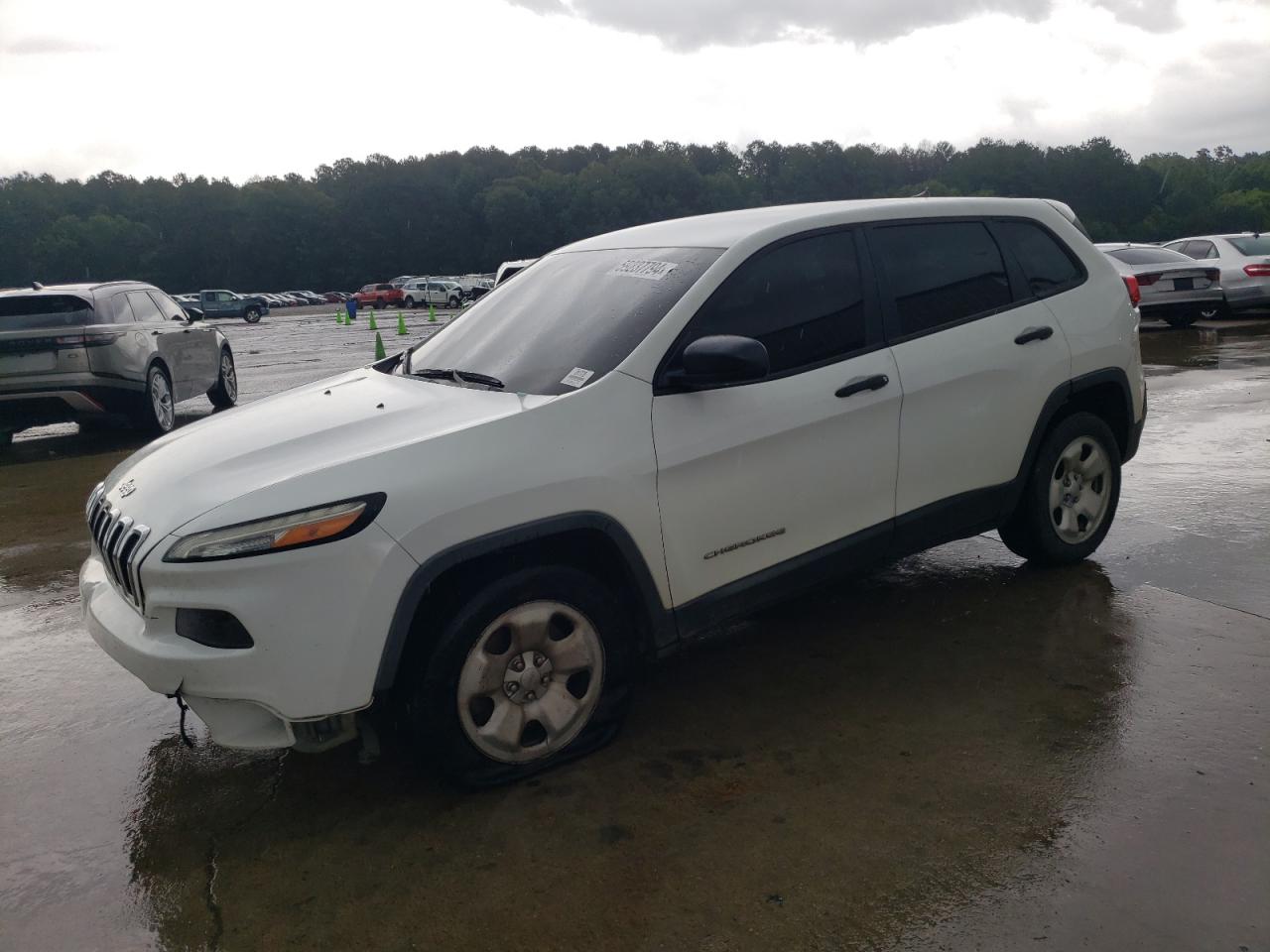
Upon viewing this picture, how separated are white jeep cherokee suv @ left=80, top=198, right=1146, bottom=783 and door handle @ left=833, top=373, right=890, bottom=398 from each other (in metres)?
0.01

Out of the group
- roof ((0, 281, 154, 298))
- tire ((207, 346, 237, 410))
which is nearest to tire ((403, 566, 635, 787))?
roof ((0, 281, 154, 298))

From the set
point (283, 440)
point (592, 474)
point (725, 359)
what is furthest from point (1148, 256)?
point (283, 440)

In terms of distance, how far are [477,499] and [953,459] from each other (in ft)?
7.07

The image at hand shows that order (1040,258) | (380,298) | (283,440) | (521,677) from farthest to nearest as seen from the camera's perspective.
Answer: (380,298)
(1040,258)
(283,440)
(521,677)

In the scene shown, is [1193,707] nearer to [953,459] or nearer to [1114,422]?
[953,459]

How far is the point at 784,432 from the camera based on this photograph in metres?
3.67

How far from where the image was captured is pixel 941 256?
4395 mm

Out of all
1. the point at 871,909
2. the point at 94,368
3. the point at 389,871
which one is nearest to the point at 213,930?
the point at 389,871

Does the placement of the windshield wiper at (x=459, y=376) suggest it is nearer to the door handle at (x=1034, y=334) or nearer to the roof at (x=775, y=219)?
the roof at (x=775, y=219)

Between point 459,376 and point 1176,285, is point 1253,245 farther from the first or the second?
A: point 459,376

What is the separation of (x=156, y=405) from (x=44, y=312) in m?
1.29

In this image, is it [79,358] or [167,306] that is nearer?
[79,358]

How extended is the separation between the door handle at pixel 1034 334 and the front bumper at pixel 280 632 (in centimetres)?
290

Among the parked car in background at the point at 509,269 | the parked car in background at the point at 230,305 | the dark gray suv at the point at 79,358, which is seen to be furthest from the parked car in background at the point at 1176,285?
the parked car in background at the point at 230,305
